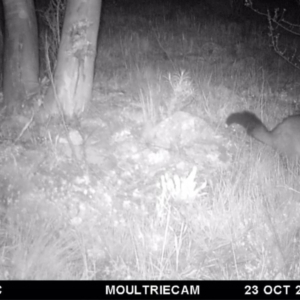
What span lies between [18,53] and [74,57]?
73cm

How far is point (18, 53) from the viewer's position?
13.5 ft

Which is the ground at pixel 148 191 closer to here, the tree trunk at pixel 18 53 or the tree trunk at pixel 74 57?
the tree trunk at pixel 74 57

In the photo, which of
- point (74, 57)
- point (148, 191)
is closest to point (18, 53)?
point (74, 57)

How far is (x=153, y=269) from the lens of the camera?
2721 millimetres

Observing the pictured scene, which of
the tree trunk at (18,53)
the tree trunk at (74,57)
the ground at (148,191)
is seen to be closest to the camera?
the ground at (148,191)

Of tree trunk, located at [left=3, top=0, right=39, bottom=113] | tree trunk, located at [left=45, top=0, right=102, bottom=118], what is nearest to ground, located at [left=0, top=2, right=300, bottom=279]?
tree trunk, located at [left=45, top=0, right=102, bottom=118]

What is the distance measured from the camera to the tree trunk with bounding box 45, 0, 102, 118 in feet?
12.5

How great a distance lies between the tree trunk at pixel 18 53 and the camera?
4.10m

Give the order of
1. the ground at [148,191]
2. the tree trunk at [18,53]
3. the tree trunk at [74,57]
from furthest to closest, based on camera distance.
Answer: the tree trunk at [18,53]
the tree trunk at [74,57]
the ground at [148,191]

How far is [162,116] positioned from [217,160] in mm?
849

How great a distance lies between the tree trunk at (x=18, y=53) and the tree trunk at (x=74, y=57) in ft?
1.24

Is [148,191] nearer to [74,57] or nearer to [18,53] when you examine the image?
[74,57]

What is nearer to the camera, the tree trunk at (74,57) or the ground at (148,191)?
the ground at (148,191)

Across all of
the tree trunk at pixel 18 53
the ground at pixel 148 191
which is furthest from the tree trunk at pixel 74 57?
the tree trunk at pixel 18 53
